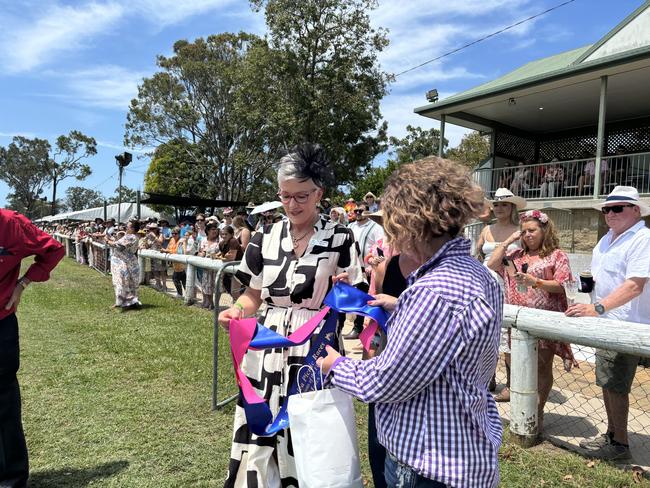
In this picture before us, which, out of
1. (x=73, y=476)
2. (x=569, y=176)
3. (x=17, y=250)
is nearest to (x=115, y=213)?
(x=569, y=176)

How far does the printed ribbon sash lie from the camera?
2.12 m

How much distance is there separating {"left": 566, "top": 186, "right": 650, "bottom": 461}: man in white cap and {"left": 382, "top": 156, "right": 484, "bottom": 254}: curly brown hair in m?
2.22

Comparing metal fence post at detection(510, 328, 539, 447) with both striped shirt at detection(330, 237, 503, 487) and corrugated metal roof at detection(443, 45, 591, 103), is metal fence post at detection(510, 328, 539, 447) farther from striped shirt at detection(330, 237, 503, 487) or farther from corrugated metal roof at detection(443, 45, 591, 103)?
corrugated metal roof at detection(443, 45, 591, 103)

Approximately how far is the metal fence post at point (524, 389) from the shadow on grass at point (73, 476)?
2.78 metres

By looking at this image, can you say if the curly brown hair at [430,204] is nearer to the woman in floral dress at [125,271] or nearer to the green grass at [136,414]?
the green grass at [136,414]

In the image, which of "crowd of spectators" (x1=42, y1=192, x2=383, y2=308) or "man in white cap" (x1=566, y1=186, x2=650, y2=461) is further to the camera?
"crowd of spectators" (x1=42, y1=192, x2=383, y2=308)

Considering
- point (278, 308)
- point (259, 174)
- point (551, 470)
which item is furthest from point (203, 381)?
point (259, 174)

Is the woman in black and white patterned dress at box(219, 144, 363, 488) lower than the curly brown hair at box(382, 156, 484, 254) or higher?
lower

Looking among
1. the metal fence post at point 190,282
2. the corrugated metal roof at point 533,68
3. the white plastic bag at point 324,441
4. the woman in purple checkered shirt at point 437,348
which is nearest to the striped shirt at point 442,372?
the woman in purple checkered shirt at point 437,348

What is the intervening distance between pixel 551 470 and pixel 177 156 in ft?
102

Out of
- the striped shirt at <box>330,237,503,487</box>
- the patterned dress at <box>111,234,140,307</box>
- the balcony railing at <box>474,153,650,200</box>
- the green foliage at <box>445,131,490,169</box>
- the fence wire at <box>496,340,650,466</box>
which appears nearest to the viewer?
the striped shirt at <box>330,237,503,487</box>

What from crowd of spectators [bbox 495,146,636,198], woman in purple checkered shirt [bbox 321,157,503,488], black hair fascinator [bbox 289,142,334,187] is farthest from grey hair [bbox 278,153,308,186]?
crowd of spectators [bbox 495,146,636,198]

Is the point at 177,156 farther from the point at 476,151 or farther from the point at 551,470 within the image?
the point at 551,470

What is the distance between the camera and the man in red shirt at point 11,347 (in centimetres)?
290
